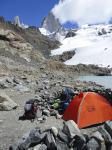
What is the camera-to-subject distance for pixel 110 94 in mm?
14344

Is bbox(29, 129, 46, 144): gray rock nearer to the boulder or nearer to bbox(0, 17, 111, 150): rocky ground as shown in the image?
bbox(0, 17, 111, 150): rocky ground

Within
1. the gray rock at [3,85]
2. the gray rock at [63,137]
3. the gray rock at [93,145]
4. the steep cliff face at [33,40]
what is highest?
the steep cliff face at [33,40]

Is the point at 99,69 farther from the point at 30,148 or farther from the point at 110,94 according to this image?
the point at 30,148

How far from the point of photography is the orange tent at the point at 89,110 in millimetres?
12828

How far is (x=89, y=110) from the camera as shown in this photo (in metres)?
13.1

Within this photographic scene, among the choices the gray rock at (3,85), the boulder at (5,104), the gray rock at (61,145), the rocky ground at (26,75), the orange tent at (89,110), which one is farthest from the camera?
the gray rock at (3,85)

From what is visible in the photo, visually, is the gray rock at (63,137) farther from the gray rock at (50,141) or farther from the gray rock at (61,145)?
the gray rock at (50,141)

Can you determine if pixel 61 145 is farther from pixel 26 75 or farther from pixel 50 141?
pixel 26 75

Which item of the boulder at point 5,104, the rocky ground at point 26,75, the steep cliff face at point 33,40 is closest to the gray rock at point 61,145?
the rocky ground at point 26,75

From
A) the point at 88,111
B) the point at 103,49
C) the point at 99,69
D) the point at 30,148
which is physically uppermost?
the point at 103,49

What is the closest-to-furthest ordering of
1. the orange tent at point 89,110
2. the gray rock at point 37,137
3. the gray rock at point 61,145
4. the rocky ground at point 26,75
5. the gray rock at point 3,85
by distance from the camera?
the gray rock at point 61,145 < the gray rock at point 37,137 < the orange tent at point 89,110 < the rocky ground at point 26,75 < the gray rock at point 3,85

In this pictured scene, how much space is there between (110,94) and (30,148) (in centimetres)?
552

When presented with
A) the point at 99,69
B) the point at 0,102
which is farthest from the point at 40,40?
the point at 0,102

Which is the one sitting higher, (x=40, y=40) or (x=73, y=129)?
(x=40, y=40)
